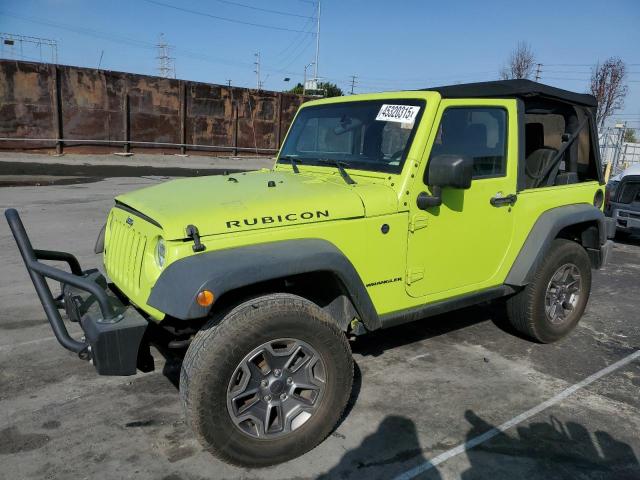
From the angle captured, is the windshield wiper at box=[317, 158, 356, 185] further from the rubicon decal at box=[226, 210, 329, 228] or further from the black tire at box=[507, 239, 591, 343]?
the black tire at box=[507, 239, 591, 343]

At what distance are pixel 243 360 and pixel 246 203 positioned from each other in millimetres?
867

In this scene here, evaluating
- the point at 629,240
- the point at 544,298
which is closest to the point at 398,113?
the point at 544,298

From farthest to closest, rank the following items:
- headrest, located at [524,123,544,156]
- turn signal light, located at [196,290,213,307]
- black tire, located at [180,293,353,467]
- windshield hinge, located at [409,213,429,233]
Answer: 1. headrest, located at [524,123,544,156]
2. windshield hinge, located at [409,213,429,233]
3. black tire, located at [180,293,353,467]
4. turn signal light, located at [196,290,213,307]

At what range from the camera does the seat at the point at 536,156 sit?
442 centimetres

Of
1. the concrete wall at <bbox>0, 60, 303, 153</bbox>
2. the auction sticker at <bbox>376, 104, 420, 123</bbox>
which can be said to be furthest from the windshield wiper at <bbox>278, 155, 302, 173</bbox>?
the concrete wall at <bbox>0, 60, 303, 153</bbox>

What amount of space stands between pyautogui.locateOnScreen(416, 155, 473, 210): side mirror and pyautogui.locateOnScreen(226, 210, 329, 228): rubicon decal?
729 mm

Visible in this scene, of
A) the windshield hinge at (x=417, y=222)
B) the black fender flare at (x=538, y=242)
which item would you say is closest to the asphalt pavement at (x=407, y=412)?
the black fender flare at (x=538, y=242)

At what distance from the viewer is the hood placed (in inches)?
107

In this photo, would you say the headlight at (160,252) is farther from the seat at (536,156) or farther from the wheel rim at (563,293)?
the wheel rim at (563,293)

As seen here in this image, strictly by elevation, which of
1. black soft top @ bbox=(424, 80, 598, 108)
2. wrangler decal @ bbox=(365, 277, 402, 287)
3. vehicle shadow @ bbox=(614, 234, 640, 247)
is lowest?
vehicle shadow @ bbox=(614, 234, 640, 247)

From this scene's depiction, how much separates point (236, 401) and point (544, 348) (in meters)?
2.99

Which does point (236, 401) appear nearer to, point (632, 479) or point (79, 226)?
point (632, 479)

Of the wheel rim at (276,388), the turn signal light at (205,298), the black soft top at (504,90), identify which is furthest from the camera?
the black soft top at (504,90)

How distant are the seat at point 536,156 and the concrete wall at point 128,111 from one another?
19.2 metres
